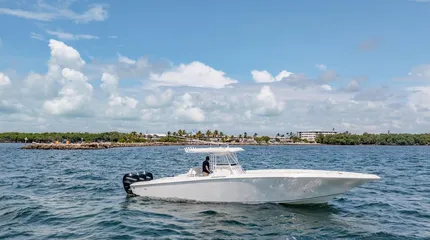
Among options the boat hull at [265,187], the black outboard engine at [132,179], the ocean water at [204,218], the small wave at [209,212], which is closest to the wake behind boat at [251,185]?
the boat hull at [265,187]

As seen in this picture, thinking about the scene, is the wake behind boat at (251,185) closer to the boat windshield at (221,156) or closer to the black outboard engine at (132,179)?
the boat windshield at (221,156)

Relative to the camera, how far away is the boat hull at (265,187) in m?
16.2

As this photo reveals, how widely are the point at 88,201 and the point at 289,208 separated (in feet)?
32.9

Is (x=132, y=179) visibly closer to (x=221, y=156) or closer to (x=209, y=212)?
(x=221, y=156)

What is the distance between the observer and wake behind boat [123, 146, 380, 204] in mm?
16234

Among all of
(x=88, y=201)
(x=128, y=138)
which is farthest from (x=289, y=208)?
(x=128, y=138)

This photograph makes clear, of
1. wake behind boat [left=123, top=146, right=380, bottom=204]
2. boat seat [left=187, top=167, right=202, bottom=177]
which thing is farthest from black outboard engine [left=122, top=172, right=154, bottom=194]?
boat seat [left=187, top=167, right=202, bottom=177]

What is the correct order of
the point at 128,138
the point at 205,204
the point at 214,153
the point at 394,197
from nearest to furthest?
the point at 205,204 < the point at 214,153 < the point at 394,197 < the point at 128,138

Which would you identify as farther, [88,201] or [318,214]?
[88,201]

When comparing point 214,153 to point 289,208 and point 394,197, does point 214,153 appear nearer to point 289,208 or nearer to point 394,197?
point 289,208

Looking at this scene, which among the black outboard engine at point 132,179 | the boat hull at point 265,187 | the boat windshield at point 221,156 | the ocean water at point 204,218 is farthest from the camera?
the black outboard engine at point 132,179

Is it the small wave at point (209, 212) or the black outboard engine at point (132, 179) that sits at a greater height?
the black outboard engine at point (132, 179)

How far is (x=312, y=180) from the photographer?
16.2m

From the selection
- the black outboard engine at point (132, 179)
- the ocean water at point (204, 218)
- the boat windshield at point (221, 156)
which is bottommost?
the ocean water at point (204, 218)
